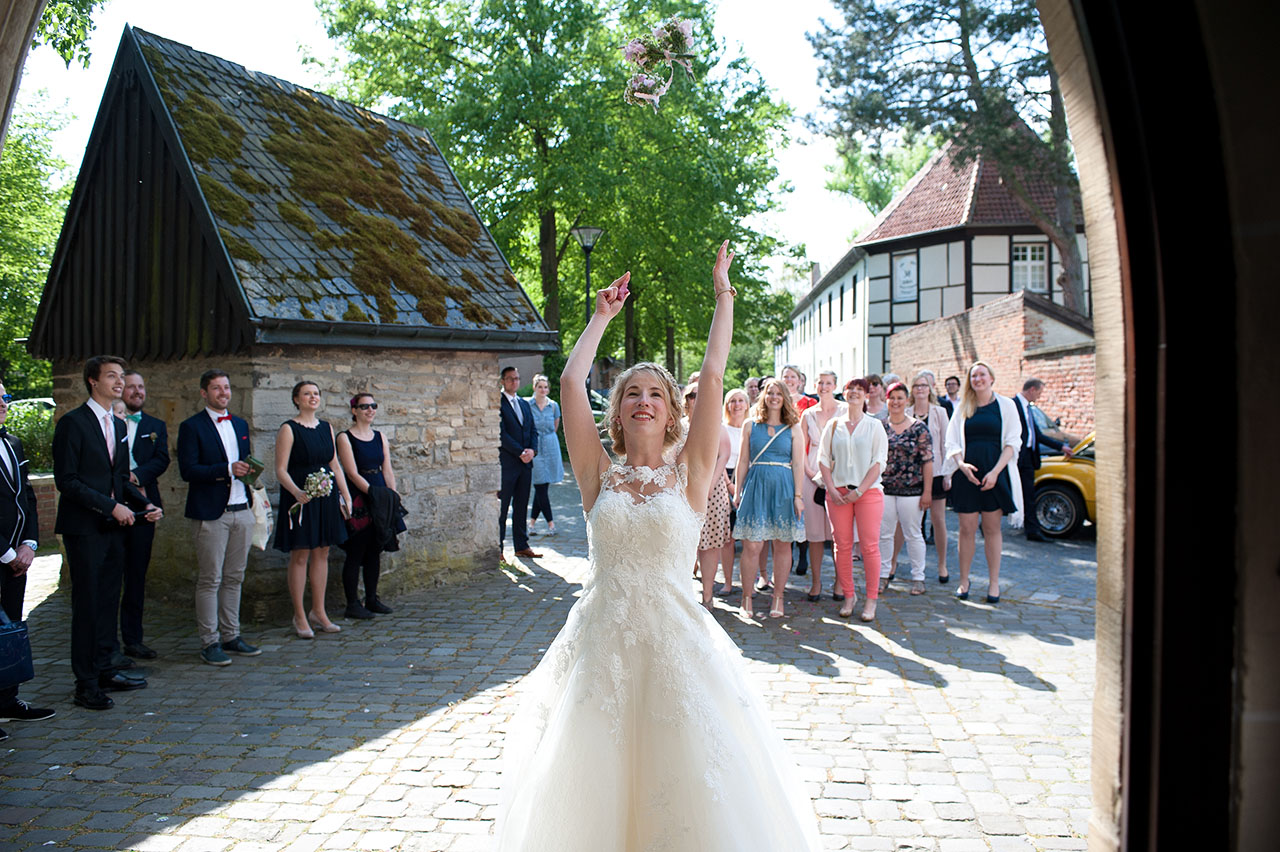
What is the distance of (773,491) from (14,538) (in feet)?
18.8

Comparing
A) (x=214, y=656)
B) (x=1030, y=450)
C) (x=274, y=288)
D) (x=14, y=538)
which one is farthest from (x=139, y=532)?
(x=1030, y=450)

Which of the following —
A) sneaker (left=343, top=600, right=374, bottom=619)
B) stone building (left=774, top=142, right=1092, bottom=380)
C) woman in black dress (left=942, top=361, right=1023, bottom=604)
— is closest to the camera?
sneaker (left=343, top=600, right=374, bottom=619)

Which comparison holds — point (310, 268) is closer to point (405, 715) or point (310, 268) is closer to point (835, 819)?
point (405, 715)

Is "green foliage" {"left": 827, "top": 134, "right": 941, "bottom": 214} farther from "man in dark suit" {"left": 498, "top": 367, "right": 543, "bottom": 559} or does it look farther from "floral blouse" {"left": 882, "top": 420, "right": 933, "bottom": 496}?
"floral blouse" {"left": 882, "top": 420, "right": 933, "bottom": 496}

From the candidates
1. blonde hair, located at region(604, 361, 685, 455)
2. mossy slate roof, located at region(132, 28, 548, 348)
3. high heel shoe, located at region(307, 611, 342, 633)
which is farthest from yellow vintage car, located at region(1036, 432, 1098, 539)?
blonde hair, located at region(604, 361, 685, 455)

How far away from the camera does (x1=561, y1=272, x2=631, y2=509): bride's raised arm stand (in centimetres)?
364

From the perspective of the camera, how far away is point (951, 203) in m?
28.9

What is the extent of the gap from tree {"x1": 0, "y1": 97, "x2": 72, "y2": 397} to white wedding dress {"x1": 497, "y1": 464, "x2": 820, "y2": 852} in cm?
2772

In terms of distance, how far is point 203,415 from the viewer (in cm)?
700

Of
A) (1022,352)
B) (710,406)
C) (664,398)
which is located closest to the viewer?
(710,406)

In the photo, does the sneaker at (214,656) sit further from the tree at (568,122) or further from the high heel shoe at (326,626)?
the tree at (568,122)

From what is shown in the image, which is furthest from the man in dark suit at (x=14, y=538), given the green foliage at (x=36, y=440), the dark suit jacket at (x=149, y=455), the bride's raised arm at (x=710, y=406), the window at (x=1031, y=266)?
the window at (x=1031, y=266)

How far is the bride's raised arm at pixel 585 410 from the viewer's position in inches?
143

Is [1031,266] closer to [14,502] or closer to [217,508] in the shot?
[217,508]
